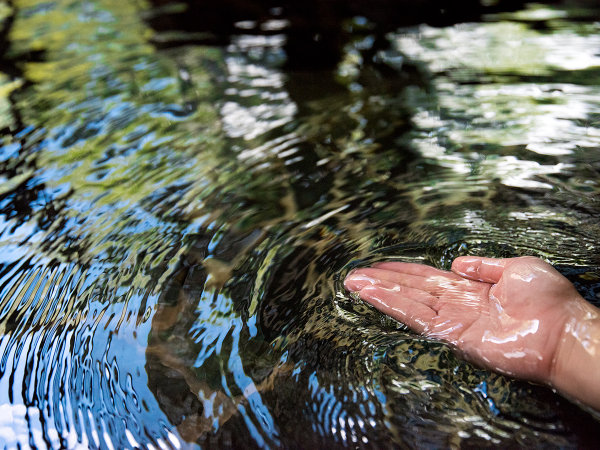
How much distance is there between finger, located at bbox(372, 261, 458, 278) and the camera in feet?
6.08

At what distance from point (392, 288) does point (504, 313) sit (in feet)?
1.17

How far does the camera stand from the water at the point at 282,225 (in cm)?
148

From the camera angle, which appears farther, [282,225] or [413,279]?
[282,225]

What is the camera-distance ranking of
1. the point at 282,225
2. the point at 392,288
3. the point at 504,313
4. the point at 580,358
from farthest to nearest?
the point at 282,225 → the point at 392,288 → the point at 504,313 → the point at 580,358

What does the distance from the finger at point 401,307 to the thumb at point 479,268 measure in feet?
0.69

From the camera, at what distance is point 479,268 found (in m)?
1.81

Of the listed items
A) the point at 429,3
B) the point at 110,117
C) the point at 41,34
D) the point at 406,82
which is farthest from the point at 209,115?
A: the point at 41,34

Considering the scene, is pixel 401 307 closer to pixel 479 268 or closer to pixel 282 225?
pixel 479 268

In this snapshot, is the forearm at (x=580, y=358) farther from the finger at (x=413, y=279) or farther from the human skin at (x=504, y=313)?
the finger at (x=413, y=279)

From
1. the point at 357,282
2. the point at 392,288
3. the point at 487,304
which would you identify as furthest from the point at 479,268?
the point at 357,282

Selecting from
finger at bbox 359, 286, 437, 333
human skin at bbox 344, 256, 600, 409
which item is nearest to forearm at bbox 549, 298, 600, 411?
human skin at bbox 344, 256, 600, 409

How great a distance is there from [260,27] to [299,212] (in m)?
2.79

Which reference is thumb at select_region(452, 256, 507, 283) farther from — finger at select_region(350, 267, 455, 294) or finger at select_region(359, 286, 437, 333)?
finger at select_region(359, 286, 437, 333)

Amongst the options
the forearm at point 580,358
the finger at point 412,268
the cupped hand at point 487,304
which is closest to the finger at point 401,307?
the cupped hand at point 487,304
